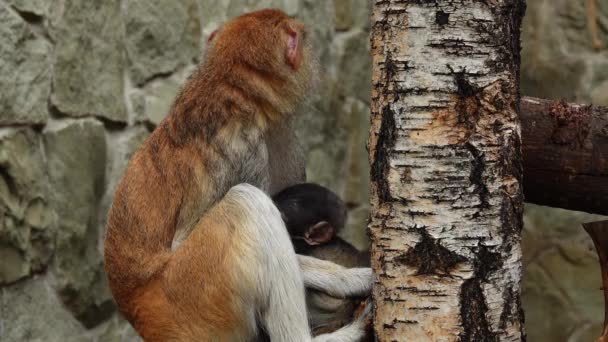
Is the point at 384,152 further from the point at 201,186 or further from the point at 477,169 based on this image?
the point at 201,186

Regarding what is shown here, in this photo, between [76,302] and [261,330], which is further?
[76,302]

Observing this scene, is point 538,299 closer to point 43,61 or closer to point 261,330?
point 261,330

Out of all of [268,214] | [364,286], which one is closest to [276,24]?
[268,214]

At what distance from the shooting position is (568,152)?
3826mm

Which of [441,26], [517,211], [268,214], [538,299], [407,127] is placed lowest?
[538,299]

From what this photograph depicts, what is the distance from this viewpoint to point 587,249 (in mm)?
6273

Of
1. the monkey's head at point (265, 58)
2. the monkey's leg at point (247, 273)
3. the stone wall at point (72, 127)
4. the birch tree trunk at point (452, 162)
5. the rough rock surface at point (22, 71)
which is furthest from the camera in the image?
the stone wall at point (72, 127)

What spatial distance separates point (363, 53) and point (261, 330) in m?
3.82

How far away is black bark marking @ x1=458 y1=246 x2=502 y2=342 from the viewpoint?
114 inches

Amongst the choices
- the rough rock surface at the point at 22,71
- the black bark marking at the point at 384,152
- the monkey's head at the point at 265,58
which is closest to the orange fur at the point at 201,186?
the monkey's head at the point at 265,58

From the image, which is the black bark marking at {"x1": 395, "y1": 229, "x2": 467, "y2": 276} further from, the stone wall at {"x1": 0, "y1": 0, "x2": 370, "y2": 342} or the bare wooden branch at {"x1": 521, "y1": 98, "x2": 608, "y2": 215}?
the stone wall at {"x1": 0, "y1": 0, "x2": 370, "y2": 342}

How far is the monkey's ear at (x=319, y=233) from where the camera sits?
13.4 feet

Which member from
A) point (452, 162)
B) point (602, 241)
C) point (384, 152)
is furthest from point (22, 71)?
point (602, 241)

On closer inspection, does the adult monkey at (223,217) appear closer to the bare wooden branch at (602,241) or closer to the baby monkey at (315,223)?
the baby monkey at (315,223)
